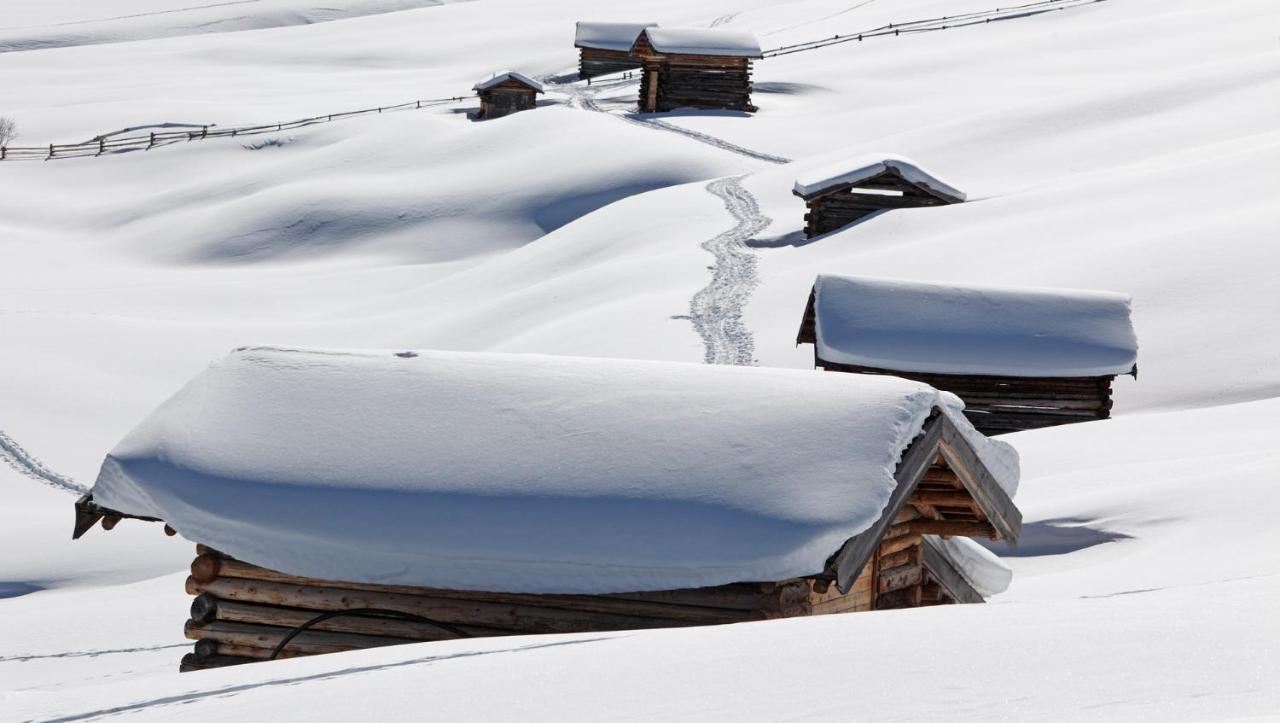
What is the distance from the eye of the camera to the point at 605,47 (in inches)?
2219

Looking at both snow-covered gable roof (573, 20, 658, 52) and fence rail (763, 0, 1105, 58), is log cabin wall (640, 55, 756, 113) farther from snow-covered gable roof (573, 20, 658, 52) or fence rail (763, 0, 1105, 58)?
fence rail (763, 0, 1105, 58)

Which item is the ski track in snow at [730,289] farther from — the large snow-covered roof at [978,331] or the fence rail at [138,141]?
the fence rail at [138,141]

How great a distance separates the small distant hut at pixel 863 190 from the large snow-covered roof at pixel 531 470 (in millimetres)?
21497

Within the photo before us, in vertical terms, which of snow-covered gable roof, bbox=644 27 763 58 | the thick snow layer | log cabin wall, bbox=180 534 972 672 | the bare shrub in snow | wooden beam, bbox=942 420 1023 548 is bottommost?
the bare shrub in snow

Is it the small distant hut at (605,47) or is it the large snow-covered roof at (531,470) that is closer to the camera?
the large snow-covered roof at (531,470)

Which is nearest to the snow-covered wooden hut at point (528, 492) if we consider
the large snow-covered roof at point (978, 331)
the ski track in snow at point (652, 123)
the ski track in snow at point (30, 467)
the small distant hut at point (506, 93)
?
the large snow-covered roof at point (978, 331)

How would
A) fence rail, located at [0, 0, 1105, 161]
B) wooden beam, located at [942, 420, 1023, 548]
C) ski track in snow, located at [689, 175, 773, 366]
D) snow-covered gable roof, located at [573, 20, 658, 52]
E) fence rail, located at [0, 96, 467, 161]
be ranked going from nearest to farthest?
wooden beam, located at [942, 420, 1023, 548] → ski track in snow, located at [689, 175, 773, 366] → fence rail, located at [0, 96, 467, 161] → fence rail, located at [0, 0, 1105, 161] → snow-covered gable roof, located at [573, 20, 658, 52]

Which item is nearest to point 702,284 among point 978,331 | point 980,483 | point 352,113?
point 978,331

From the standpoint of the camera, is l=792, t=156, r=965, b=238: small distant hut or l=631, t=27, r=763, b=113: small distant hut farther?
l=631, t=27, r=763, b=113: small distant hut

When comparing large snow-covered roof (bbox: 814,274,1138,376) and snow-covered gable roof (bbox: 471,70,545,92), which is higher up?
large snow-covered roof (bbox: 814,274,1138,376)

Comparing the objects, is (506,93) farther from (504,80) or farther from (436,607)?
(436,607)

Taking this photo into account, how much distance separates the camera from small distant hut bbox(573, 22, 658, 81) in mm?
56531

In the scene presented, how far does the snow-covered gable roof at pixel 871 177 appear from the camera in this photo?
95.8ft

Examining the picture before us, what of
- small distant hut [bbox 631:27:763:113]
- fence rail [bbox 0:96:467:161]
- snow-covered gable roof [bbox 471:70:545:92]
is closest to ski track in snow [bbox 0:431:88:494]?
snow-covered gable roof [bbox 471:70:545:92]
